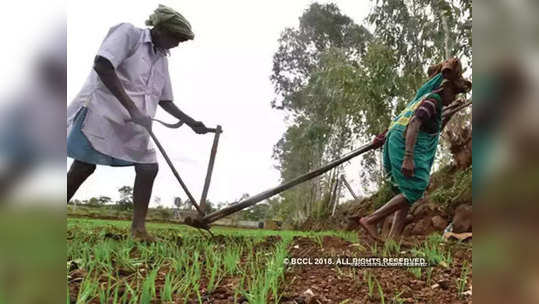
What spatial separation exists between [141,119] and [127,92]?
0.42ft

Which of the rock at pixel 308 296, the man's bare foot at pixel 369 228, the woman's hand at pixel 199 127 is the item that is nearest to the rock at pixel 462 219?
the man's bare foot at pixel 369 228

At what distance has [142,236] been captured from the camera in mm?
1708

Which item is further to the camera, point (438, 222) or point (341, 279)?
point (438, 222)

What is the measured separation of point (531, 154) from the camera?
1217 millimetres

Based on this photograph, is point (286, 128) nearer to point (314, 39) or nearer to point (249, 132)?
point (249, 132)

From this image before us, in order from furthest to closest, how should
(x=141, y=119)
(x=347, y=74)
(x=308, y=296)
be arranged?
(x=347, y=74) < (x=141, y=119) < (x=308, y=296)

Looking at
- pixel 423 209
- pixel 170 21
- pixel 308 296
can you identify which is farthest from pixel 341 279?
pixel 170 21

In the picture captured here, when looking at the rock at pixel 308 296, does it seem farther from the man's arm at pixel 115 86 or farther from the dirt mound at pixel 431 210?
the man's arm at pixel 115 86

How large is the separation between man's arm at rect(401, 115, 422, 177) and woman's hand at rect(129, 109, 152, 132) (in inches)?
45.3

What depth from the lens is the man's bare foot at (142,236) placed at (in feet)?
5.55

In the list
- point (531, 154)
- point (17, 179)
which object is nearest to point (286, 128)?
point (531, 154)

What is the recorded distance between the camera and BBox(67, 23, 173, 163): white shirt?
161cm

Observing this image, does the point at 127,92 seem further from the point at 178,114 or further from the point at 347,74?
the point at 347,74

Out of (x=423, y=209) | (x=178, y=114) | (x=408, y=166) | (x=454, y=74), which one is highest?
(x=454, y=74)
